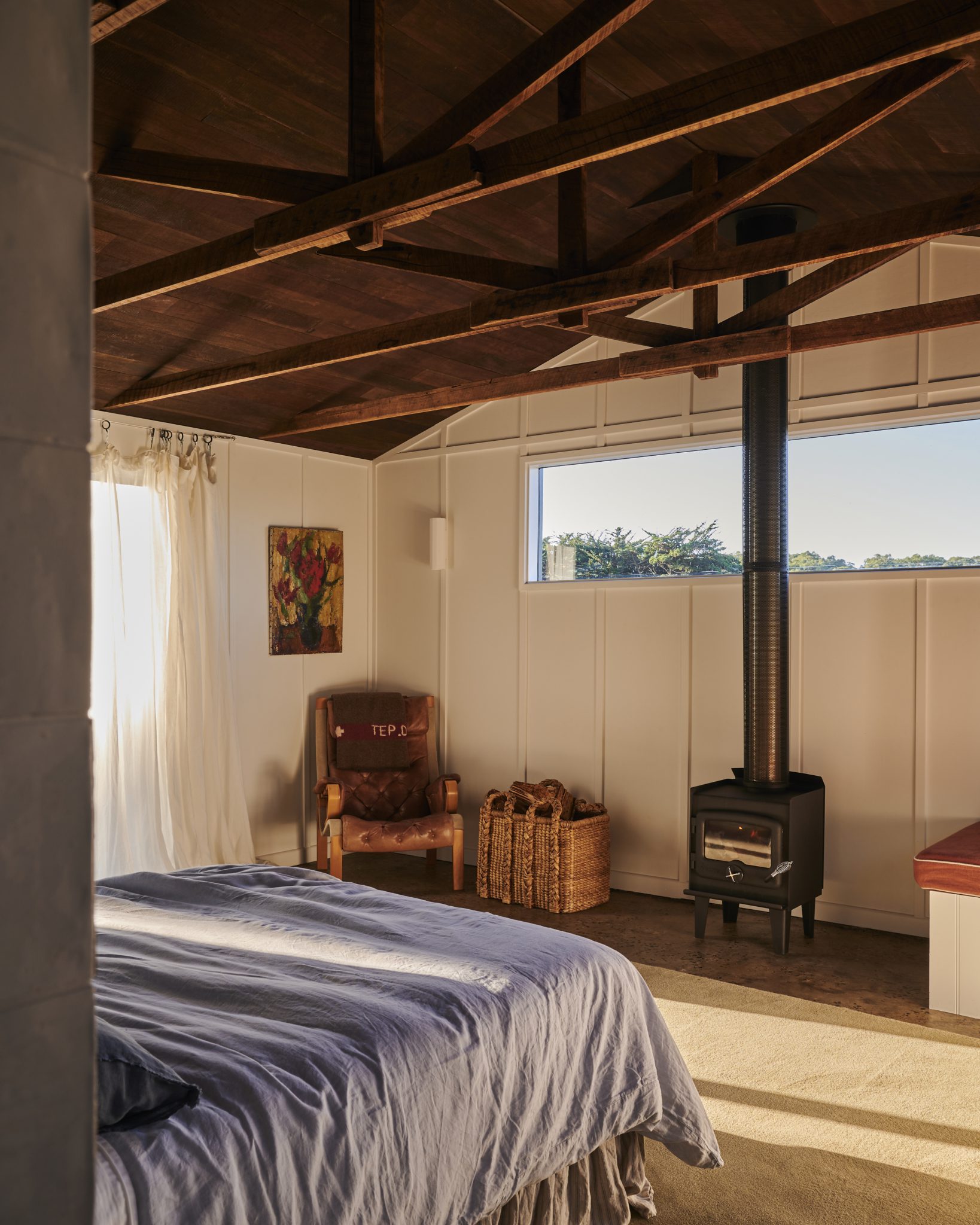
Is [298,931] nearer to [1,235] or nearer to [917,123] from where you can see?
[1,235]

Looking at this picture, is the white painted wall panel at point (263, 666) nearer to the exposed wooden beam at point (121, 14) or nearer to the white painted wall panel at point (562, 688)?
the white painted wall panel at point (562, 688)

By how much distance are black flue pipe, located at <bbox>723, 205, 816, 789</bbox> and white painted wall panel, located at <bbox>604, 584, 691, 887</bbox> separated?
77cm

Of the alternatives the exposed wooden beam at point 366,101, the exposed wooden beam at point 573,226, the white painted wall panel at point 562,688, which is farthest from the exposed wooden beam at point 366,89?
the white painted wall panel at point 562,688

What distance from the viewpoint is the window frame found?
16.3ft

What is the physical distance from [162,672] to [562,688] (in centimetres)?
236

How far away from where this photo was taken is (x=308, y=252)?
460 cm

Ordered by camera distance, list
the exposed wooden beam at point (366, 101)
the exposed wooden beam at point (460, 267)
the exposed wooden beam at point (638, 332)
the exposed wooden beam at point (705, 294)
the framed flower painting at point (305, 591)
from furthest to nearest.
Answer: the framed flower painting at point (305, 591), the exposed wooden beam at point (705, 294), the exposed wooden beam at point (638, 332), the exposed wooden beam at point (460, 267), the exposed wooden beam at point (366, 101)

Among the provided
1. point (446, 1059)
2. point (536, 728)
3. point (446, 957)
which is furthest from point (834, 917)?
point (446, 1059)

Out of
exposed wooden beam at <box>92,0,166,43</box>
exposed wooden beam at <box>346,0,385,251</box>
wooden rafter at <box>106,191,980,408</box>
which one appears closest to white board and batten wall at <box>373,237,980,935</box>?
wooden rafter at <box>106,191,980,408</box>

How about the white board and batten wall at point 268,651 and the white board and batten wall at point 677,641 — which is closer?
the white board and batten wall at point 677,641

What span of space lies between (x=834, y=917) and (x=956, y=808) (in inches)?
33.5

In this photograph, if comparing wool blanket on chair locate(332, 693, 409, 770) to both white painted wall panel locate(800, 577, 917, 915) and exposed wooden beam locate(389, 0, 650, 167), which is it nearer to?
white painted wall panel locate(800, 577, 917, 915)

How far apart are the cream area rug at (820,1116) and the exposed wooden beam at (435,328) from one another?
103 inches

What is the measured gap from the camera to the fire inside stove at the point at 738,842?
4672mm
